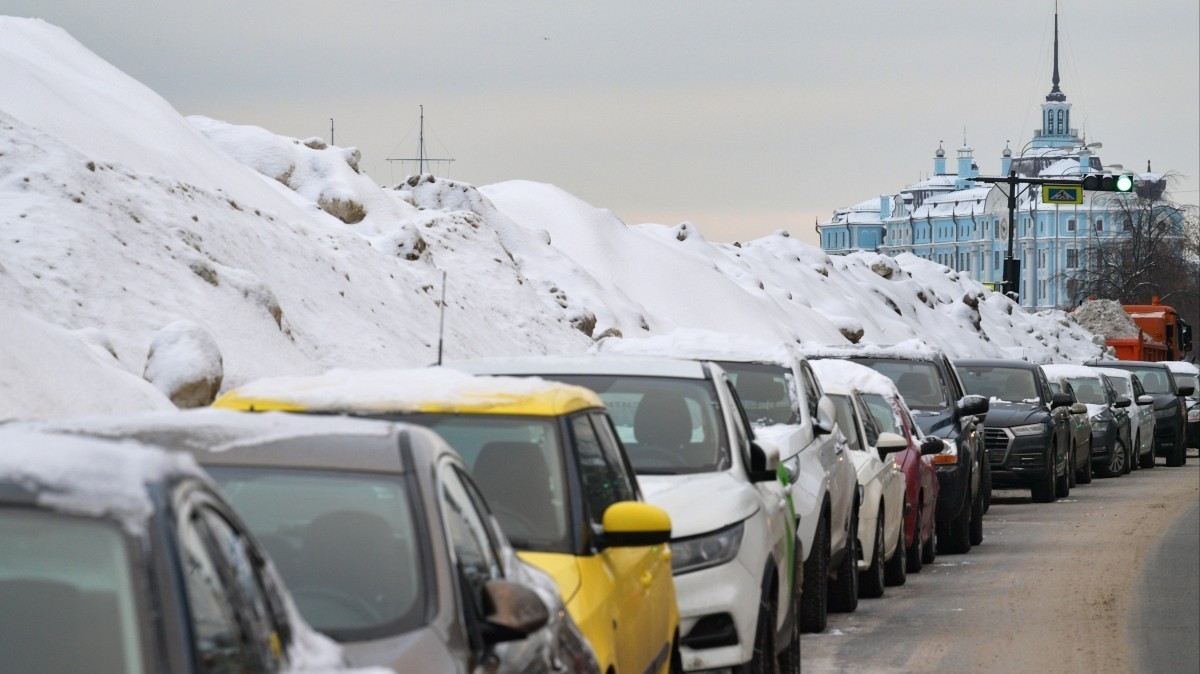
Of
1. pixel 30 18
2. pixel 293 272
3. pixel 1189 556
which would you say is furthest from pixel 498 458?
pixel 30 18

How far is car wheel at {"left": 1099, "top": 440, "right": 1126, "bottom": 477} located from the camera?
31.6m

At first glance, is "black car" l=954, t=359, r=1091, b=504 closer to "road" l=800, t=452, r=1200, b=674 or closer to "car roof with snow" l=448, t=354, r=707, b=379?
"road" l=800, t=452, r=1200, b=674

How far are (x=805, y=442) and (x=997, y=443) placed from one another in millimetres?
13133

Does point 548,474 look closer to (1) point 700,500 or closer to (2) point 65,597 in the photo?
(1) point 700,500

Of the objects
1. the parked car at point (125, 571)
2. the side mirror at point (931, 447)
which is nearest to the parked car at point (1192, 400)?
the side mirror at point (931, 447)

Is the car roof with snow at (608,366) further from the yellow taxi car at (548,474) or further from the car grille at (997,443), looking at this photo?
the car grille at (997,443)

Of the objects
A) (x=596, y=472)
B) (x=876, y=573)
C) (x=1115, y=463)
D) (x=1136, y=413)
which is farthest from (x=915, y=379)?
(x=1136, y=413)

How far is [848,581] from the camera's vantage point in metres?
12.8

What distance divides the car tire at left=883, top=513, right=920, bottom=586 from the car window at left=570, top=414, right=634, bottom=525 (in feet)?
27.4

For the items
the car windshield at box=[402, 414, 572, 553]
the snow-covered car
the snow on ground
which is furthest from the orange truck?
the car windshield at box=[402, 414, 572, 553]

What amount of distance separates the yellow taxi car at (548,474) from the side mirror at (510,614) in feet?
3.75

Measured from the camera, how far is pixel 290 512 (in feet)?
14.2

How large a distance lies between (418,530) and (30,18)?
46.1m

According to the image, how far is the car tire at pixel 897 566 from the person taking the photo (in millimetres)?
14727
